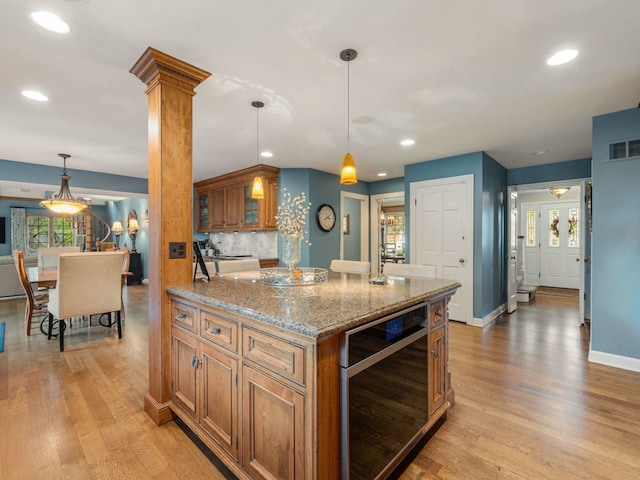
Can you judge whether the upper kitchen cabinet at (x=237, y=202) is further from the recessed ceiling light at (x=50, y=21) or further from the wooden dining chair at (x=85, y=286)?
the recessed ceiling light at (x=50, y=21)

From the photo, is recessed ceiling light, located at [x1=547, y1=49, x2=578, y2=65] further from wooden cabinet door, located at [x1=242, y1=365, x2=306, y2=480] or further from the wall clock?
the wall clock

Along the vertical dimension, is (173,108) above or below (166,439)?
above

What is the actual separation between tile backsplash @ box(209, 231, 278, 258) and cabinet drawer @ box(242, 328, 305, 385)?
13.6ft

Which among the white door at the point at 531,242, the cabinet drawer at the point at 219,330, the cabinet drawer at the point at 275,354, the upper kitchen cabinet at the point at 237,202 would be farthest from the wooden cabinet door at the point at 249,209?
the white door at the point at 531,242

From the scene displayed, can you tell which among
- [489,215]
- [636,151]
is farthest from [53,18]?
[489,215]

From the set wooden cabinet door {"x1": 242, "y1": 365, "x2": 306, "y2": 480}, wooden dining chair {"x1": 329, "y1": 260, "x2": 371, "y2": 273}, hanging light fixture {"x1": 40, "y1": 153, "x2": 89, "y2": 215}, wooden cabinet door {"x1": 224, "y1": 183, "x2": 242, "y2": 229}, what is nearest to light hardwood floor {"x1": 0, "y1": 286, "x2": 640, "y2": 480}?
wooden cabinet door {"x1": 242, "y1": 365, "x2": 306, "y2": 480}

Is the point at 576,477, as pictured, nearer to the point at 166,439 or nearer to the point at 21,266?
the point at 166,439

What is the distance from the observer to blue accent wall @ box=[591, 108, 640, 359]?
2836 millimetres

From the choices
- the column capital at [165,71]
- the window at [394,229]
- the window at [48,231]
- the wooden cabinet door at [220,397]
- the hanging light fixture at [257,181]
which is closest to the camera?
the wooden cabinet door at [220,397]

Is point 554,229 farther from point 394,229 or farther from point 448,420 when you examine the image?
point 448,420

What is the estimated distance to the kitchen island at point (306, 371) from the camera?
3.85 ft

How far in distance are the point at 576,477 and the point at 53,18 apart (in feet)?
12.1

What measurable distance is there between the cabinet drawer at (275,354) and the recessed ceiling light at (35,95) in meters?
2.85

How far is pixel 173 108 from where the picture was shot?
2.09 m
